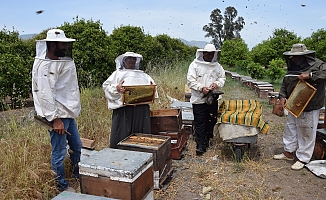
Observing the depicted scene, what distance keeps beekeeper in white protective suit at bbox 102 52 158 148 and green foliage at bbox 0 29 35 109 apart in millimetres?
1969

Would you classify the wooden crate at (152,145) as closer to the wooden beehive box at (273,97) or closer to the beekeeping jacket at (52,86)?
the beekeeping jacket at (52,86)

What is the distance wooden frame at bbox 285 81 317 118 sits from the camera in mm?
3453

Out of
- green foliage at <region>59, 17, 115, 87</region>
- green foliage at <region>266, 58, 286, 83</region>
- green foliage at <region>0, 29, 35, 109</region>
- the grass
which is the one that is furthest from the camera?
green foliage at <region>266, 58, 286, 83</region>

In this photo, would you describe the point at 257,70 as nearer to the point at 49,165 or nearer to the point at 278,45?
the point at 278,45

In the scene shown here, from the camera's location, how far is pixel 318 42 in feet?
37.7

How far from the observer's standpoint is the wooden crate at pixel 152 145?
301cm

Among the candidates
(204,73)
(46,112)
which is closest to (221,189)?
(204,73)

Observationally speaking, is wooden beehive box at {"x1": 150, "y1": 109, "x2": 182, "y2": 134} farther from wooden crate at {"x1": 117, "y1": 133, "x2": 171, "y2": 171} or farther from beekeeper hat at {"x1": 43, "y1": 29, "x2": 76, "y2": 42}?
beekeeper hat at {"x1": 43, "y1": 29, "x2": 76, "y2": 42}

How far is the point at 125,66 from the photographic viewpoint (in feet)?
11.6

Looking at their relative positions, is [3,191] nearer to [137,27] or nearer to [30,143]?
[30,143]

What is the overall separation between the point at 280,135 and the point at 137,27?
553 cm

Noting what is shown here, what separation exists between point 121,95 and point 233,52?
16068 mm

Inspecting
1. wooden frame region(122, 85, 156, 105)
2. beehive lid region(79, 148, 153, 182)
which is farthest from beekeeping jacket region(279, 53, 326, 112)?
beehive lid region(79, 148, 153, 182)

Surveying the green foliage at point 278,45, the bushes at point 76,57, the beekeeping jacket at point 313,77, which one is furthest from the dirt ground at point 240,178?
the green foliage at point 278,45
